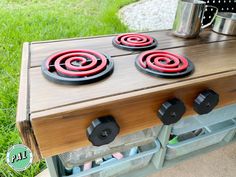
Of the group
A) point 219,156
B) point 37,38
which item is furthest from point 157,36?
point 37,38

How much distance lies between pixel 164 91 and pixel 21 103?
1.11 feet

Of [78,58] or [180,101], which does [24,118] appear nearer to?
[78,58]

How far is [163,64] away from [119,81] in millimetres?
142

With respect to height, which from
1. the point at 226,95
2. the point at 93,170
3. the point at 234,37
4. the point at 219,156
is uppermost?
the point at 234,37

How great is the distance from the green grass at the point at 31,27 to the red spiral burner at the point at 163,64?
29.1 inches

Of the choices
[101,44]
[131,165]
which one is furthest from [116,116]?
[131,165]

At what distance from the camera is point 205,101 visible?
2.00ft

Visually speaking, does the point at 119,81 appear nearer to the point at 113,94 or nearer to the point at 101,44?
the point at 113,94

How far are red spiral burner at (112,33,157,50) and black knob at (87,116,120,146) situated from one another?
310 mm

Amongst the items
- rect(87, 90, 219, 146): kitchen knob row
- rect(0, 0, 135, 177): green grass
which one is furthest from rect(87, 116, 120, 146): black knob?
rect(0, 0, 135, 177): green grass

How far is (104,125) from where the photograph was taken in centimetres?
51

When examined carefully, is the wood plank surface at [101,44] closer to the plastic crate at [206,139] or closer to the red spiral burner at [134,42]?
the red spiral burner at [134,42]

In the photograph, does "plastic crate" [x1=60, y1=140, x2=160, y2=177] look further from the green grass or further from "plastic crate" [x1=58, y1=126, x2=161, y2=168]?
the green grass

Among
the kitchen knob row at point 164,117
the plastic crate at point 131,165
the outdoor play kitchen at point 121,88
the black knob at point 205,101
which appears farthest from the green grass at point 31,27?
the black knob at point 205,101
